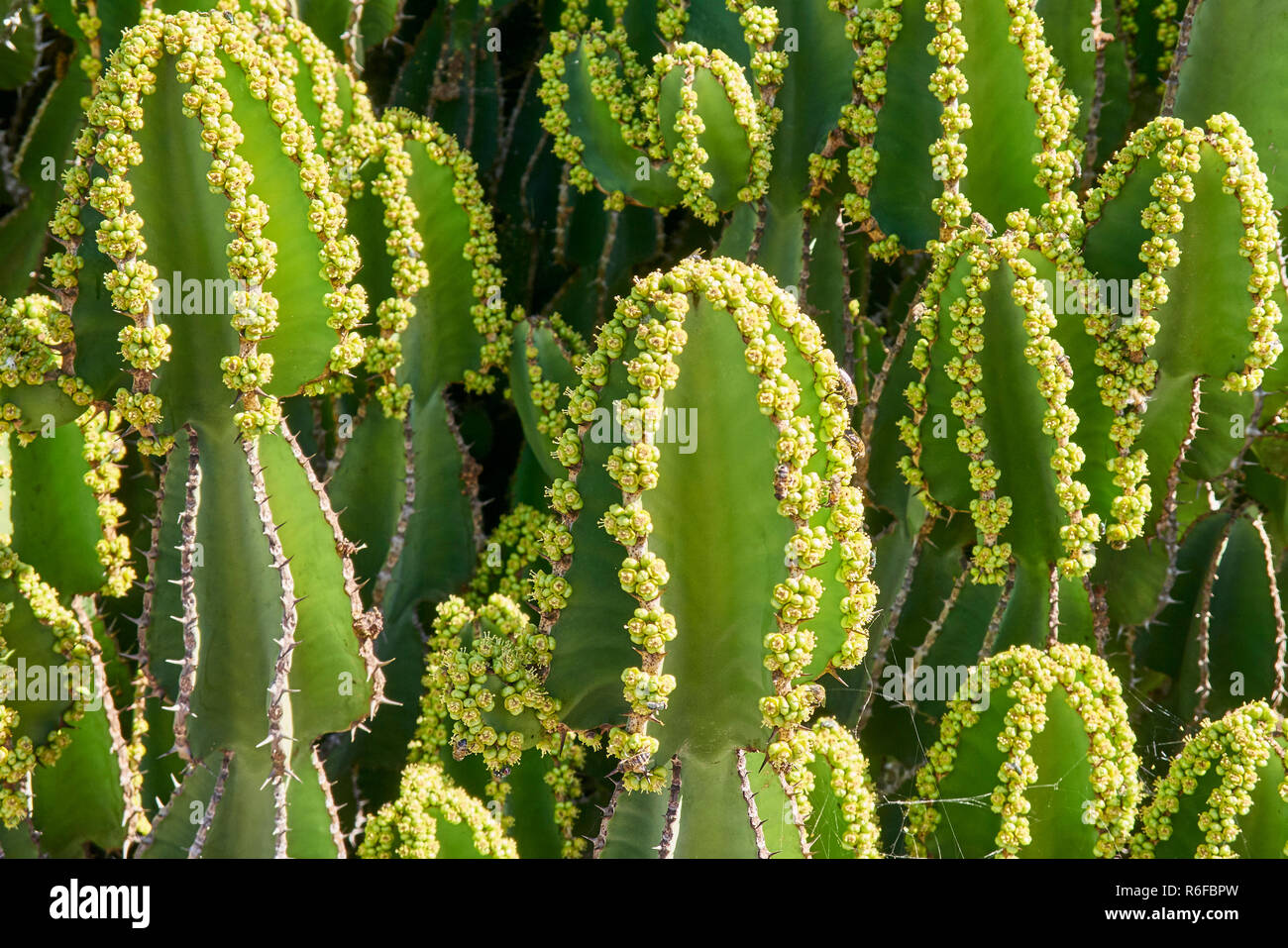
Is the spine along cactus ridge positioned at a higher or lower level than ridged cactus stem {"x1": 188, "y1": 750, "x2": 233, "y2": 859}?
higher

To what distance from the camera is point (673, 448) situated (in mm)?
1644

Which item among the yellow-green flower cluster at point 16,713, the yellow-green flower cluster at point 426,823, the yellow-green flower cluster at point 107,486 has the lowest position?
the yellow-green flower cluster at point 426,823

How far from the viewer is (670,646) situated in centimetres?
171

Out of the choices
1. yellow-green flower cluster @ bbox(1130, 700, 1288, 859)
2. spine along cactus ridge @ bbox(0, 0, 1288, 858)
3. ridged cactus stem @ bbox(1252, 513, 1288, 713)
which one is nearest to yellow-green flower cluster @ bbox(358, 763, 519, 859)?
spine along cactus ridge @ bbox(0, 0, 1288, 858)

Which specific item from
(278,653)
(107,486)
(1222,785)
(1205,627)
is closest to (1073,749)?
(1222,785)

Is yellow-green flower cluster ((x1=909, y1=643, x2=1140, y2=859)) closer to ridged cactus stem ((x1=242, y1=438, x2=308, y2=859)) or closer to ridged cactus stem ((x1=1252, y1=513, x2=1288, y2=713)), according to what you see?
ridged cactus stem ((x1=1252, y1=513, x2=1288, y2=713))

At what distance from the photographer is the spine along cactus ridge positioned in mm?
1720

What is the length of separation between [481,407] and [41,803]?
125 cm

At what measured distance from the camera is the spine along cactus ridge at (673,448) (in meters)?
1.72

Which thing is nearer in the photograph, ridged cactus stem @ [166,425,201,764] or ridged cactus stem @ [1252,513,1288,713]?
ridged cactus stem @ [166,425,201,764]

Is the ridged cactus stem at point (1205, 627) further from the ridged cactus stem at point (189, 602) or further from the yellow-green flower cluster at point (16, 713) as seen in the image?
the yellow-green flower cluster at point (16, 713)

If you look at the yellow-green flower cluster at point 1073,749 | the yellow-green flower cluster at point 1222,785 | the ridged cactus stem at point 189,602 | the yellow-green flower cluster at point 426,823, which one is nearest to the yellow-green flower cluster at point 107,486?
the ridged cactus stem at point 189,602
